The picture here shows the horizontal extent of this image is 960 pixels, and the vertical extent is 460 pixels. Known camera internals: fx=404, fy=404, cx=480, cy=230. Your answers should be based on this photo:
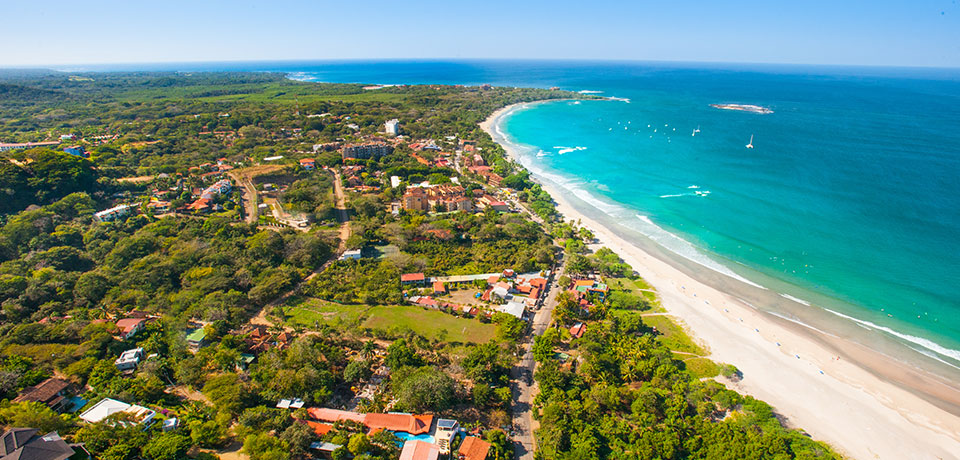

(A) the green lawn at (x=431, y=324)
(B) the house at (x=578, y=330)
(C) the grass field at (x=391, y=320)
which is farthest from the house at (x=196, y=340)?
(B) the house at (x=578, y=330)

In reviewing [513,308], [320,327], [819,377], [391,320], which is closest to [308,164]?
[320,327]

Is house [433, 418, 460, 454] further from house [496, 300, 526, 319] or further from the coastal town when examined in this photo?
Result: house [496, 300, 526, 319]

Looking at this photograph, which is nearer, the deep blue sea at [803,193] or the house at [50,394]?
the house at [50,394]

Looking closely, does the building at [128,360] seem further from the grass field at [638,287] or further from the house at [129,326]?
the grass field at [638,287]

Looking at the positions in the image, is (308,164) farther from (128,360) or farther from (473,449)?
(473,449)

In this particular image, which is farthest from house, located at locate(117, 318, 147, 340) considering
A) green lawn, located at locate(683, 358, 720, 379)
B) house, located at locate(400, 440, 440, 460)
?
green lawn, located at locate(683, 358, 720, 379)

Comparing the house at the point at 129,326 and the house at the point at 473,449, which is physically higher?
the house at the point at 129,326
